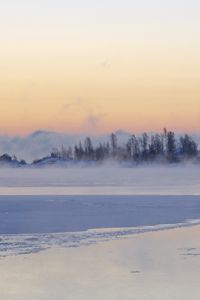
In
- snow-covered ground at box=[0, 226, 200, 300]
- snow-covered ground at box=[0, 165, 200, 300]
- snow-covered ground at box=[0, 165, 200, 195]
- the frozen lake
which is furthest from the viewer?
snow-covered ground at box=[0, 165, 200, 195]

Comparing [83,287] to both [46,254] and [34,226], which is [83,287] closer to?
[46,254]

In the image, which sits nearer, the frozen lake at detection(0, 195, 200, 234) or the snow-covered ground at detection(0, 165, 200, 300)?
the snow-covered ground at detection(0, 165, 200, 300)

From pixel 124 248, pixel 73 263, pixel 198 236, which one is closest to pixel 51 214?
pixel 198 236

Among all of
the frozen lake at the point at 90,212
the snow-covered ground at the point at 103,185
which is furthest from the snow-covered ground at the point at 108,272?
the snow-covered ground at the point at 103,185

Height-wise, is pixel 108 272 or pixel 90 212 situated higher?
pixel 90 212

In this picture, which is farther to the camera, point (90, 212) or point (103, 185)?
point (103, 185)

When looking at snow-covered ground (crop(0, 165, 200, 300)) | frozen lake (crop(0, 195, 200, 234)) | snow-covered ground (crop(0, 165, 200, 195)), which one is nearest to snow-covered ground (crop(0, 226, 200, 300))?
snow-covered ground (crop(0, 165, 200, 300))

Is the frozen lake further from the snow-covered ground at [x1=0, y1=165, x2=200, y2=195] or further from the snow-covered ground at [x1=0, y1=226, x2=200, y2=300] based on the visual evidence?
the snow-covered ground at [x1=0, y1=165, x2=200, y2=195]

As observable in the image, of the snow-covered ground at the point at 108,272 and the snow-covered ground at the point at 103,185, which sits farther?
the snow-covered ground at the point at 103,185

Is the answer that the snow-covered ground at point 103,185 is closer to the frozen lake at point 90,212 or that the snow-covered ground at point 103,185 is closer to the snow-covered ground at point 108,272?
the frozen lake at point 90,212

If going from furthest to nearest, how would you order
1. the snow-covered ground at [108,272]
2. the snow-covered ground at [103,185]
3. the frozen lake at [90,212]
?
the snow-covered ground at [103,185] < the frozen lake at [90,212] < the snow-covered ground at [108,272]

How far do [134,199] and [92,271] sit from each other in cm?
1452

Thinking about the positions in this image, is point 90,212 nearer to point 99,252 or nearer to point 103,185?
point 99,252

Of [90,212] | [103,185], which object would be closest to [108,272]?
[90,212]
